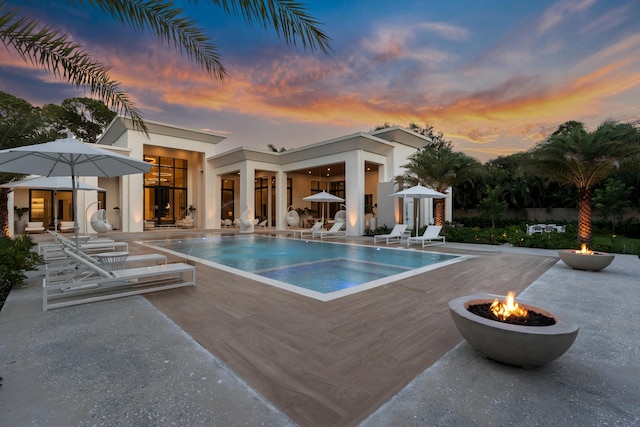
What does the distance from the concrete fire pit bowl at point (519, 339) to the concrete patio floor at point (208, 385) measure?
152 millimetres

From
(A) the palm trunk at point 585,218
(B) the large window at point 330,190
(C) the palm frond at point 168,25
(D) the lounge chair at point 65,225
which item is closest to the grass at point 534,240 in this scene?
(A) the palm trunk at point 585,218

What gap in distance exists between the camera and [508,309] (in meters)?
2.72

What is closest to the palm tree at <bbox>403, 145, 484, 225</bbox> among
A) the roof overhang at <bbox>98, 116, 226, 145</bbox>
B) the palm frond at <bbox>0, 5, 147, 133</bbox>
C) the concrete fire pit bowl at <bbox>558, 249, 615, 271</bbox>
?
the concrete fire pit bowl at <bbox>558, 249, 615, 271</bbox>

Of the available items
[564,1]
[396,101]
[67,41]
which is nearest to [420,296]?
[67,41]

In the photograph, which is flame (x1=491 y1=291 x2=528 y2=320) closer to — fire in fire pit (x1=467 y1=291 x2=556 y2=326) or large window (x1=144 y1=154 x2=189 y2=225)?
fire in fire pit (x1=467 y1=291 x2=556 y2=326)

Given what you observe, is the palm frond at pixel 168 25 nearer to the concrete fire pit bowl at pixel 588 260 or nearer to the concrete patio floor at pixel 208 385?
the concrete patio floor at pixel 208 385

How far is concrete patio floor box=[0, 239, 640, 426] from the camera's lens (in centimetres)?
187

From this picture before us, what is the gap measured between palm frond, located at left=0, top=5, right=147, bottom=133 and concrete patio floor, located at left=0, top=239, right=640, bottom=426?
333 centimetres

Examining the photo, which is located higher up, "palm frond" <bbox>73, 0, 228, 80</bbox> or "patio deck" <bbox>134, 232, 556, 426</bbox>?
"palm frond" <bbox>73, 0, 228, 80</bbox>

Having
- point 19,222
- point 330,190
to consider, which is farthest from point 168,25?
point 330,190

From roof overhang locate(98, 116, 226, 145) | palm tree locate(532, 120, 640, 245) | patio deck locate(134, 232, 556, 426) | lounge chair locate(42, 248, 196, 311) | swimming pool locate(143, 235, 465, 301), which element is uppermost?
roof overhang locate(98, 116, 226, 145)

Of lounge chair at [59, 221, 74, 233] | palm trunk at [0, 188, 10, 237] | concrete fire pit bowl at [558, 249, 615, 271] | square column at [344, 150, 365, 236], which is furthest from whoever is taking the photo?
lounge chair at [59, 221, 74, 233]

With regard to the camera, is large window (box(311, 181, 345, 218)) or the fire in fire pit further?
large window (box(311, 181, 345, 218))

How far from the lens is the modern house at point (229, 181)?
16.8 metres
